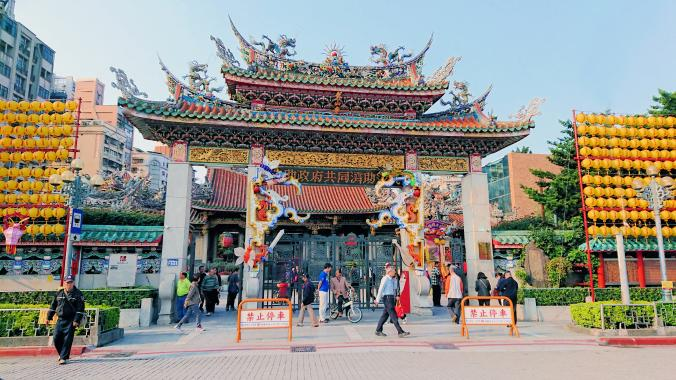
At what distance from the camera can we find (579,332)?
10180 mm

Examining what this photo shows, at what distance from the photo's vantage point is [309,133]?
13.6 meters

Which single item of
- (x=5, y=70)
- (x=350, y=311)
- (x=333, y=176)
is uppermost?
(x=5, y=70)

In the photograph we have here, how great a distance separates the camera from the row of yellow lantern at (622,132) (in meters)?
12.8

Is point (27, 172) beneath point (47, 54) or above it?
beneath

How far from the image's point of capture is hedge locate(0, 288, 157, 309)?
37.2 feet

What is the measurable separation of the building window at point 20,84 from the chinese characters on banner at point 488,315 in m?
52.8

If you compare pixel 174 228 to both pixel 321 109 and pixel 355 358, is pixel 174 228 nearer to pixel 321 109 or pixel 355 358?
pixel 321 109

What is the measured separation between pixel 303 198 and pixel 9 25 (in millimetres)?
39688

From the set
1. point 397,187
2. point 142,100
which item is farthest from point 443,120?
point 142,100

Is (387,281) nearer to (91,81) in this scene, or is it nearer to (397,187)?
(397,187)

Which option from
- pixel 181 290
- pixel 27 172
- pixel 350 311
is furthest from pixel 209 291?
pixel 27 172

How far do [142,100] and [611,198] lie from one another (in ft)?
48.5

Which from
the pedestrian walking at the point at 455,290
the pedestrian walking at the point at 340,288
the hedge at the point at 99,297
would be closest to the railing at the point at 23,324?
the hedge at the point at 99,297

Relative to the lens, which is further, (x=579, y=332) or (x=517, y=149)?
(x=517, y=149)
